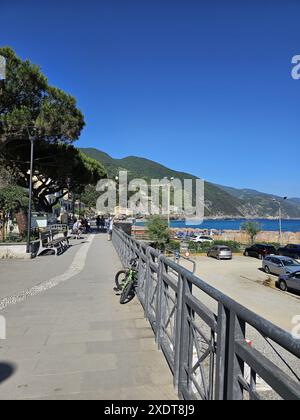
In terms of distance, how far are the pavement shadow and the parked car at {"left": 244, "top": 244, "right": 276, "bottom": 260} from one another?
139 ft

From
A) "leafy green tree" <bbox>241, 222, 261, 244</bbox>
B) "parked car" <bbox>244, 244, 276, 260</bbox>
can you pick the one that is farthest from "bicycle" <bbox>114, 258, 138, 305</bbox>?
"leafy green tree" <bbox>241, 222, 261, 244</bbox>

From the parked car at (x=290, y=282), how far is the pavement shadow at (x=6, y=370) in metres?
21.0

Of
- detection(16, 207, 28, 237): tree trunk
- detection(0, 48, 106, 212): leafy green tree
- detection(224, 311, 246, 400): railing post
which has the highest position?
detection(0, 48, 106, 212): leafy green tree

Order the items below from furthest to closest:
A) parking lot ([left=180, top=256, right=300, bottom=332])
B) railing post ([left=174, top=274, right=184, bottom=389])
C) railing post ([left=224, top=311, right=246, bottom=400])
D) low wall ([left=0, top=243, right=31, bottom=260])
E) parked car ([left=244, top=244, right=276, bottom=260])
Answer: parked car ([left=244, top=244, right=276, bottom=260])
parking lot ([left=180, top=256, right=300, bottom=332])
low wall ([left=0, top=243, right=31, bottom=260])
railing post ([left=174, top=274, right=184, bottom=389])
railing post ([left=224, top=311, right=246, bottom=400])

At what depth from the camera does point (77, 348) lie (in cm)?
491

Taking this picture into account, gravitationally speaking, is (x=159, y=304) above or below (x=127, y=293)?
above

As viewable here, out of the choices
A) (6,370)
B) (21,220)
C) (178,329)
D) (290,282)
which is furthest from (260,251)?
(6,370)

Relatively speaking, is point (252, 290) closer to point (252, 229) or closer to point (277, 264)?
point (277, 264)

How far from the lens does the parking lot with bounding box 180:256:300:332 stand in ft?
56.1

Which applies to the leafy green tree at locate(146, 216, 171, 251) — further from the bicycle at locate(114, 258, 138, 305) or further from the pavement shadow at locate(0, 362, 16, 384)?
the pavement shadow at locate(0, 362, 16, 384)

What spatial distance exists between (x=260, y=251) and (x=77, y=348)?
43554 millimetres

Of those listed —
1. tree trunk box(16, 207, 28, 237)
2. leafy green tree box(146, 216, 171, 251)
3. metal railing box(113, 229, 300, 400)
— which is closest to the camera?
metal railing box(113, 229, 300, 400)

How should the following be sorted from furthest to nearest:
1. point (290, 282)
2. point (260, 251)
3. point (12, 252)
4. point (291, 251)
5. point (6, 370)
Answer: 1. point (260, 251)
2. point (291, 251)
3. point (290, 282)
4. point (12, 252)
5. point (6, 370)
